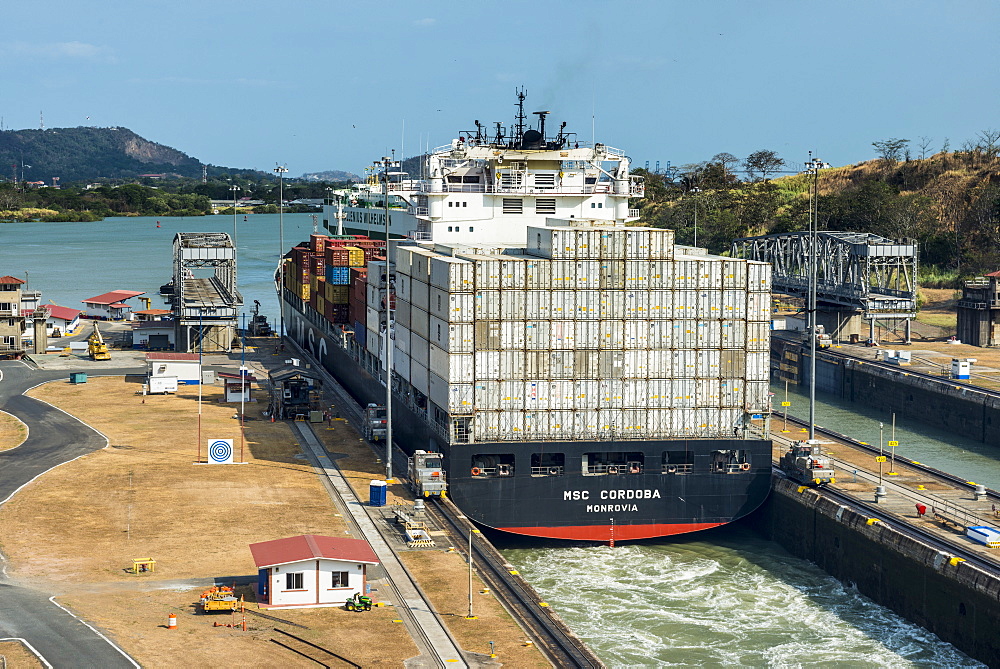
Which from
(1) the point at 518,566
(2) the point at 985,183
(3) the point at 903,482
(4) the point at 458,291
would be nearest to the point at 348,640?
(1) the point at 518,566

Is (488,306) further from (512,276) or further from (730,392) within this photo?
(730,392)

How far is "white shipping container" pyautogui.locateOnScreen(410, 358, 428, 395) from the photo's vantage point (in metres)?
61.2

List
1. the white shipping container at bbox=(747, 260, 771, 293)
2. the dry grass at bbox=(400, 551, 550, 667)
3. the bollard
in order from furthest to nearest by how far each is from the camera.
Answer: the white shipping container at bbox=(747, 260, 771, 293)
the bollard
the dry grass at bbox=(400, 551, 550, 667)

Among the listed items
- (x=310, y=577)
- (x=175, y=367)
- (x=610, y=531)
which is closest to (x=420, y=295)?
(x=610, y=531)

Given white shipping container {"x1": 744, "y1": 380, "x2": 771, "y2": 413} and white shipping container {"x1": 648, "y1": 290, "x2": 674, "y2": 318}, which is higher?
white shipping container {"x1": 648, "y1": 290, "x2": 674, "y2": 318}

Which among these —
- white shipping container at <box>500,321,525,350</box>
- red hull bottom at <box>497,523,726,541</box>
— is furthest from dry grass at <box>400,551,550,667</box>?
white shipping container at <box>500,321,525,350</box>

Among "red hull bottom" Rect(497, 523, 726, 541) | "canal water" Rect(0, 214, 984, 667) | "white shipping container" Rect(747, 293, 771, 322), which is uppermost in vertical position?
"white shipping container" Rect(747, 293, 771, 322)

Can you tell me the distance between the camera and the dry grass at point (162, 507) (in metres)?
46.7

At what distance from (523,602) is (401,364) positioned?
91.2 feet

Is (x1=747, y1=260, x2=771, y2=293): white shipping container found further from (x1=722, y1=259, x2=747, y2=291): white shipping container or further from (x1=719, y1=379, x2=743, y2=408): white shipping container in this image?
(x1=719, y1=379, x2=743, y2=408): white shipping container

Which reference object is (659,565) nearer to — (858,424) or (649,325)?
(649,325)

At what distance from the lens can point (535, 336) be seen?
2172 inches

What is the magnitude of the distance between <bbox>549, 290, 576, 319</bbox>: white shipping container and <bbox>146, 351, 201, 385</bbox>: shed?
43.2m

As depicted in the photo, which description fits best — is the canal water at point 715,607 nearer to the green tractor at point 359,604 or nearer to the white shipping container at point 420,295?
the green tractor at point 359,604
